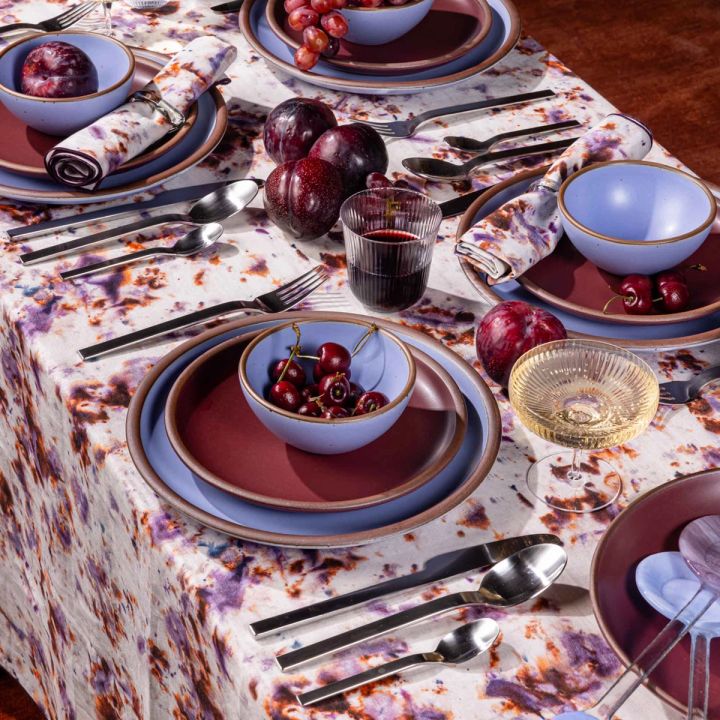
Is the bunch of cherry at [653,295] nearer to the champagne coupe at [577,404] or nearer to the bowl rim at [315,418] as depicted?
the champagne coupe at [577,404]

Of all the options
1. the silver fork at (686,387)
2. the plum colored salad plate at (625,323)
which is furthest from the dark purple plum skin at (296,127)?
the silver fork at (686,387)

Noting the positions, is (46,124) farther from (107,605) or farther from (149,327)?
(107,605)

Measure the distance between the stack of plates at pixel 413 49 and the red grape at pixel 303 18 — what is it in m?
0.05

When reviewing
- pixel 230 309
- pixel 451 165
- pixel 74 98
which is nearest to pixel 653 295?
pixel 451 165

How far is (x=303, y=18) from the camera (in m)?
1.47

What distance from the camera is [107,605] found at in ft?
3.59

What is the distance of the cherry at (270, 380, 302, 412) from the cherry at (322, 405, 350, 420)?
3 centimetres

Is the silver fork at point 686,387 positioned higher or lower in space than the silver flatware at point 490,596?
lower

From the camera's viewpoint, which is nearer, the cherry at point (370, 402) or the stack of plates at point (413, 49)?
the cherry at point (370, 402)

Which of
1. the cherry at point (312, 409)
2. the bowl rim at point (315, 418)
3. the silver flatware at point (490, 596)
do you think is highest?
the bowl rim at point (315, 418)

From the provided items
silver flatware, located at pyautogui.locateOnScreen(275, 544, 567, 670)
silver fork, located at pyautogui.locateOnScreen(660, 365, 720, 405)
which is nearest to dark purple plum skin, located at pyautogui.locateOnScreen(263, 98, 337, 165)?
silver fork, located at pyautogui.locateOnScreen(660, 365, 720, 405)

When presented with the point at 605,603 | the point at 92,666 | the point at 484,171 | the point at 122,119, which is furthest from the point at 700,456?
the point at 122,119

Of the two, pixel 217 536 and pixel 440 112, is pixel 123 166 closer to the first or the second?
pixel 440 112

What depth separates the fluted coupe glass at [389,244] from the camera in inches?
44.6
